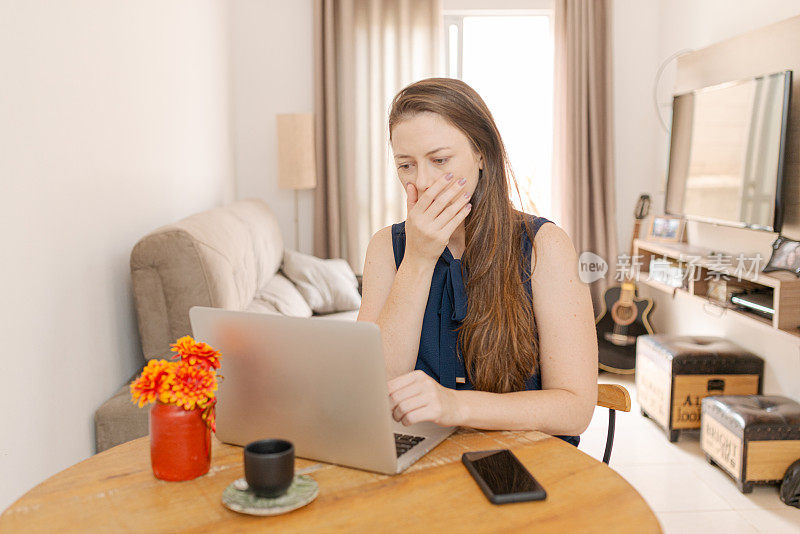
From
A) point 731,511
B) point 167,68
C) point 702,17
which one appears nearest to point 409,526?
point 731,511

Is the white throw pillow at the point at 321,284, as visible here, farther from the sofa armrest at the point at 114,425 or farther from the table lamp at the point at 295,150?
the sofa armrest at the point at 114,425

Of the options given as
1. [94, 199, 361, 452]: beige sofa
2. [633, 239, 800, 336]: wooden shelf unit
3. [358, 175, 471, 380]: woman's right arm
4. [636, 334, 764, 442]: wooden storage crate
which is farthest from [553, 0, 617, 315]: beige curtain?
[358, 175, 471, 380]: woman's right arm

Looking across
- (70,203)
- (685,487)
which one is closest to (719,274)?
(685,487)

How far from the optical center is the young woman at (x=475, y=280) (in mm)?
1266

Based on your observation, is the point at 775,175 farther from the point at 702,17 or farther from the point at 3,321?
the point at 3,321

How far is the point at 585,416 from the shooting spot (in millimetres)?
1205

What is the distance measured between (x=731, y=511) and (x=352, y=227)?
9.25 ft

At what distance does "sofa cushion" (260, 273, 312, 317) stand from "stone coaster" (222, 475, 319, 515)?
1.86 m

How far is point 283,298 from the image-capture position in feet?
10.2

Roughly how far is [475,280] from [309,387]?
504mm

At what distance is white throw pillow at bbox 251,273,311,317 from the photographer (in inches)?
115

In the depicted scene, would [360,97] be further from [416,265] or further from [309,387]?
[309,387]

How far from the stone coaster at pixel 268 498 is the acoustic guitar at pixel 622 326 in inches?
137

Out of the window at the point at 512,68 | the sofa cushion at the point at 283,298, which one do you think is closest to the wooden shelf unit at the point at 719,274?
the window at the point at 512,68
